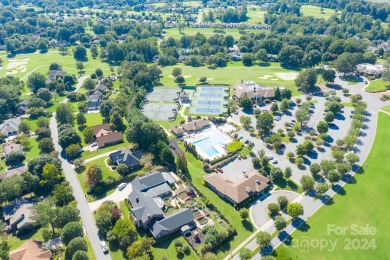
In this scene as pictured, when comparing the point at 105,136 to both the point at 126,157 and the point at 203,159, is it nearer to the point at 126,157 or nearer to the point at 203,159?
the point at 126,157

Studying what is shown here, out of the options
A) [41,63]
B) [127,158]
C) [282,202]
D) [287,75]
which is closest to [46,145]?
[127,158]

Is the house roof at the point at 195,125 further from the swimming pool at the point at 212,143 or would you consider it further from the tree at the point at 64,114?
the tree at the point at 64,114

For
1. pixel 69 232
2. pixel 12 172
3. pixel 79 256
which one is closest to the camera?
pixel 79 256

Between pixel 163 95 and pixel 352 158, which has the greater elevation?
pixel 352 158

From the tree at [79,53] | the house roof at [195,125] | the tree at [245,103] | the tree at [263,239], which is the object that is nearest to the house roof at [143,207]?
the tree at [263,239]

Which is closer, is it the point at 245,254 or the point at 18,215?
the point at 245,254

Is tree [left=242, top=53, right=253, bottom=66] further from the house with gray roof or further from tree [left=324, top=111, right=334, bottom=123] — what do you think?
the house with gray roof

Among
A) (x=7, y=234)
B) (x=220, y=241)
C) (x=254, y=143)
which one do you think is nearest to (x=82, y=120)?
(x=7, y=234)
